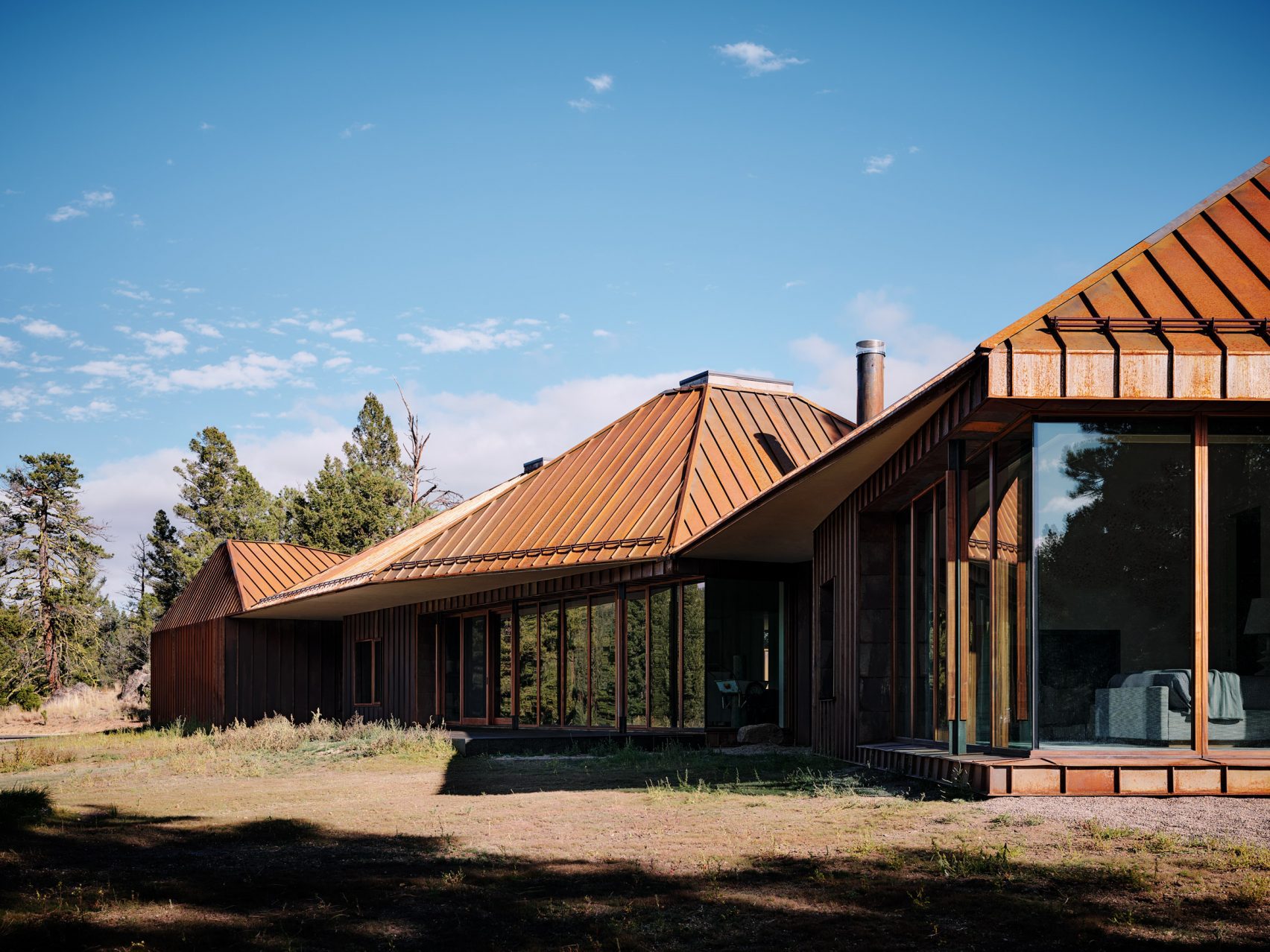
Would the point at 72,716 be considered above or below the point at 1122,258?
below

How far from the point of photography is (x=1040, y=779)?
751 centimetres

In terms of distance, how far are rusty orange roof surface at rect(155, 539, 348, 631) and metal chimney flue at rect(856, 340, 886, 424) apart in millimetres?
14043

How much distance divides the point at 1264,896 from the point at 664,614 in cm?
1232

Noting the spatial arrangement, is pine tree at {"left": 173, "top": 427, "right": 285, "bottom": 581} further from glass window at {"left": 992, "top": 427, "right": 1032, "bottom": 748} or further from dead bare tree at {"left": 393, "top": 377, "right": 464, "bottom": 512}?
glass window at {"left": 992, "top": 427, "right": 1032, "bottom": 748}

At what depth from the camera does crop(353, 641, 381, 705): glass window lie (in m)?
25.0

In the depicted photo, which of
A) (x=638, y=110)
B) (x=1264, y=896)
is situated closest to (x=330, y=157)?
(x=638, y=110)

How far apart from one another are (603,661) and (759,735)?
9.00ft

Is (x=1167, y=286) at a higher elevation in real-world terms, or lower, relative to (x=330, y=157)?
lower

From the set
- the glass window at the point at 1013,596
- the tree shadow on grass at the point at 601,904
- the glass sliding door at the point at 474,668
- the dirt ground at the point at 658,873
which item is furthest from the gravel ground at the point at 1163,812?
the glass sliding door at the point at 474,668

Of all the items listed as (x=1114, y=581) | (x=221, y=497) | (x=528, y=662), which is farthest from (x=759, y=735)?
(x=221, y=497)

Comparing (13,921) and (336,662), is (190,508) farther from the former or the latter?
(13,921)

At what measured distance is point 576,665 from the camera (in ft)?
61.5

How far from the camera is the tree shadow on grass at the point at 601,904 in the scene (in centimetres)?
469

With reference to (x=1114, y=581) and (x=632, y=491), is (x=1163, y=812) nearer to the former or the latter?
(x=1114, y=581)
